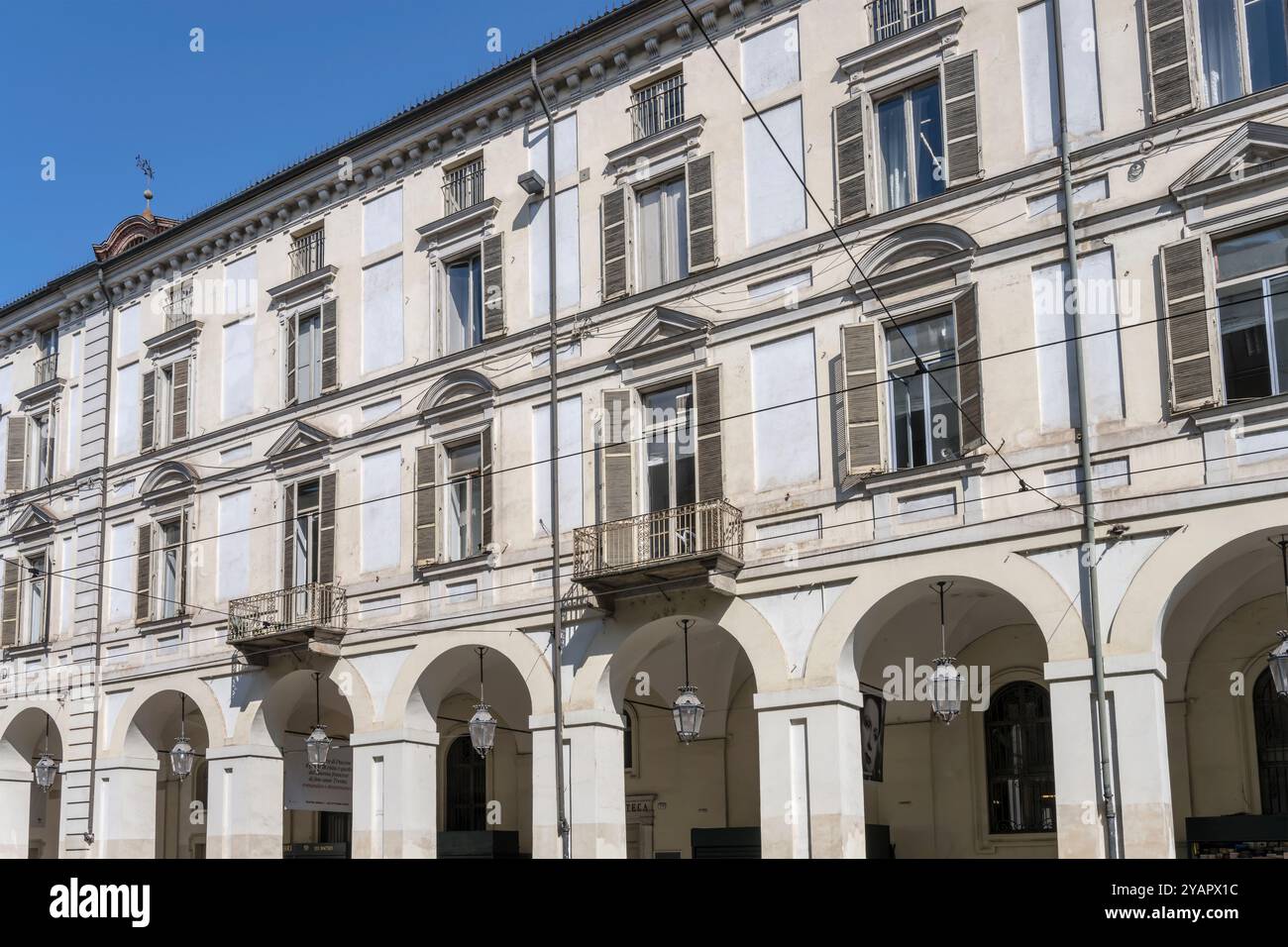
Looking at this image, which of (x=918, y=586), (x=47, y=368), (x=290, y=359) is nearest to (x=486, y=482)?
(x=290, y=359)

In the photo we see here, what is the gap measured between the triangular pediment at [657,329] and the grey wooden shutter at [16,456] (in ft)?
53.5

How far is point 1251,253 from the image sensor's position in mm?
15508

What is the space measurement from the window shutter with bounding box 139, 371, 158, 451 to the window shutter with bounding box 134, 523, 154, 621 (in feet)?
5.61

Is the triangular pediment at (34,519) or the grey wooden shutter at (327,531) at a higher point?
the triangular pediment at (34,519)

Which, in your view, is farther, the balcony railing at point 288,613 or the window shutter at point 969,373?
the balcony railing at point 288,613

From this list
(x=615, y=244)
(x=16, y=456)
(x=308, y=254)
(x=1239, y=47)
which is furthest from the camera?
(x=16, y=456)

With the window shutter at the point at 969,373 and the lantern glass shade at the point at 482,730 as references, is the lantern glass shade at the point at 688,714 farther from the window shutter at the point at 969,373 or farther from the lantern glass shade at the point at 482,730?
the window shutter at the point at 969,373

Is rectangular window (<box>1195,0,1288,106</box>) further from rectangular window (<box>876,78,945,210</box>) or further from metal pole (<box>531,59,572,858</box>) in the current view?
metal pole (<box>531,59,572,858</box>)

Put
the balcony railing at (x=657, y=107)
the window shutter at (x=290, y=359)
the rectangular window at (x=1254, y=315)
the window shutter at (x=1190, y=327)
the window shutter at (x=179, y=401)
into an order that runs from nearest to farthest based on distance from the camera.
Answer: the rectangular window at (x=1254, y=315)
the window shutter at (x=1190, y=327)
the balcony railing at (x=657, y=107)
the window shutter at (x=290, y=359)
the window shutter at (x=179, y=401)

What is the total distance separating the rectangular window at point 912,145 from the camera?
1823 cm

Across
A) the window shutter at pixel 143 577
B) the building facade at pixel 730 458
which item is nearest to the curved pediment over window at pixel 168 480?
the building facade at pixel 730 458

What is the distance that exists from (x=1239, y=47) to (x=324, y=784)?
56.1ft

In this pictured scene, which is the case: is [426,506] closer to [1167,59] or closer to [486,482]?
[486,482]
